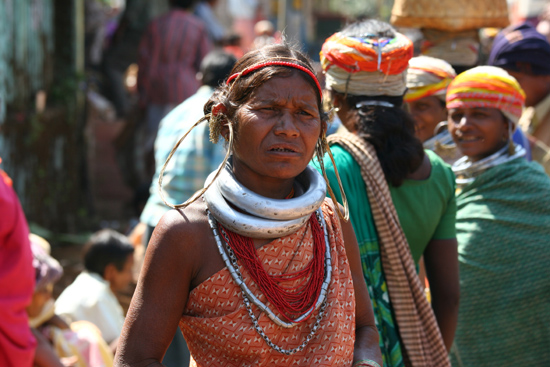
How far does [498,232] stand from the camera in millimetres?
3852

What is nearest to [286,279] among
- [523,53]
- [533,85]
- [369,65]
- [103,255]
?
[369,65]

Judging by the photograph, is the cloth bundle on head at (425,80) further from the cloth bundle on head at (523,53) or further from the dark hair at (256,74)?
the dark hair at (256,74)

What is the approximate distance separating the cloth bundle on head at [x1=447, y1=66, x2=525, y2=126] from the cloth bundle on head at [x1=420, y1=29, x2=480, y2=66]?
135 cm

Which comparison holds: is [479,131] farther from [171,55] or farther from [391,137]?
[171,55]

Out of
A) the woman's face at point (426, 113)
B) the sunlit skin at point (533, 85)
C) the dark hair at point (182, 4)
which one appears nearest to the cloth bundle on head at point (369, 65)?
the woman's face at point (426, 113)

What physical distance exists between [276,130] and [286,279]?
0.43 metres

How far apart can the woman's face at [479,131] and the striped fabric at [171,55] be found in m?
5.40

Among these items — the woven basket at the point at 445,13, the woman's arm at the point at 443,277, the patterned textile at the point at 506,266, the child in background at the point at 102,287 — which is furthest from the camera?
the woven basket at the point at 445,13

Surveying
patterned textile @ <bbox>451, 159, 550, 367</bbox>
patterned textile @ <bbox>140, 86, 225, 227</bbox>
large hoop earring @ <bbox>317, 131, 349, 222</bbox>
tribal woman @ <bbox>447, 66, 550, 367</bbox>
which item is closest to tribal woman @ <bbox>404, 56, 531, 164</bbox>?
tribal woman @ <bbox>447, 66, 550, 367</bbox>

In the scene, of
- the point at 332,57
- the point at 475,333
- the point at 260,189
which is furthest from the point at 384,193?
the point at 475,333

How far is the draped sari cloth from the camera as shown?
2.86 m

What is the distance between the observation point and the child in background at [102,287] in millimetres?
4914

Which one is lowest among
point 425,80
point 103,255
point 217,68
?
point 103,255

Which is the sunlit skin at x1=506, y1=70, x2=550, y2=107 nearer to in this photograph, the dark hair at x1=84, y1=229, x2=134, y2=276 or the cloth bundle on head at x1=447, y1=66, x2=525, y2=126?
the cloth bundle on head at x1=447, y1=66, x2=525, y2=126
